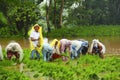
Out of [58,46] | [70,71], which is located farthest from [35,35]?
[70,71]

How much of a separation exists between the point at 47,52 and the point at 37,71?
2.44 m

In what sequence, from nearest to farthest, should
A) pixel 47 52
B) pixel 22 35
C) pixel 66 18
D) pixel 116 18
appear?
pixel 47 52
pixel 22 35
pixel 66 18
pixel 116 18

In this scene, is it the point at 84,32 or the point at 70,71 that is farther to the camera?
the point at 84,32

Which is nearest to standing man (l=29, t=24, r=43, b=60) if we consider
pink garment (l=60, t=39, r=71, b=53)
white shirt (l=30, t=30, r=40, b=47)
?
white shirt (l=30, t=30, r=40, b=47)

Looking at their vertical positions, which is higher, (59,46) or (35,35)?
(35,35)

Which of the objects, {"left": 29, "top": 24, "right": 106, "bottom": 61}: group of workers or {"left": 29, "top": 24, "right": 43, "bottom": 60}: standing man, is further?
{"left": 29, "top": 24, "right": 43, "bottom": 60}: standing man

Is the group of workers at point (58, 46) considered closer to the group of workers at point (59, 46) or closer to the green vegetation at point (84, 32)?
the group of workers at point (59, 46)

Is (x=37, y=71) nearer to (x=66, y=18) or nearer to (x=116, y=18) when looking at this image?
(x=66, y=18)

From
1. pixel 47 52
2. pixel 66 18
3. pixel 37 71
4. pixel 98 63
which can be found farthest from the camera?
pixel 66 18

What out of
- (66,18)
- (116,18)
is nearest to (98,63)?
(66,18)

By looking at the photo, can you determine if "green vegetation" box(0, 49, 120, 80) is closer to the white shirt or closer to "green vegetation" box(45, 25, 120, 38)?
the white shirt

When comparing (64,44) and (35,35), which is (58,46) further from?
(35,35)

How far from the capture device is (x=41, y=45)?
593 inches

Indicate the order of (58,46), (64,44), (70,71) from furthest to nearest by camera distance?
(64,44)
(58,46)
(70,71)
